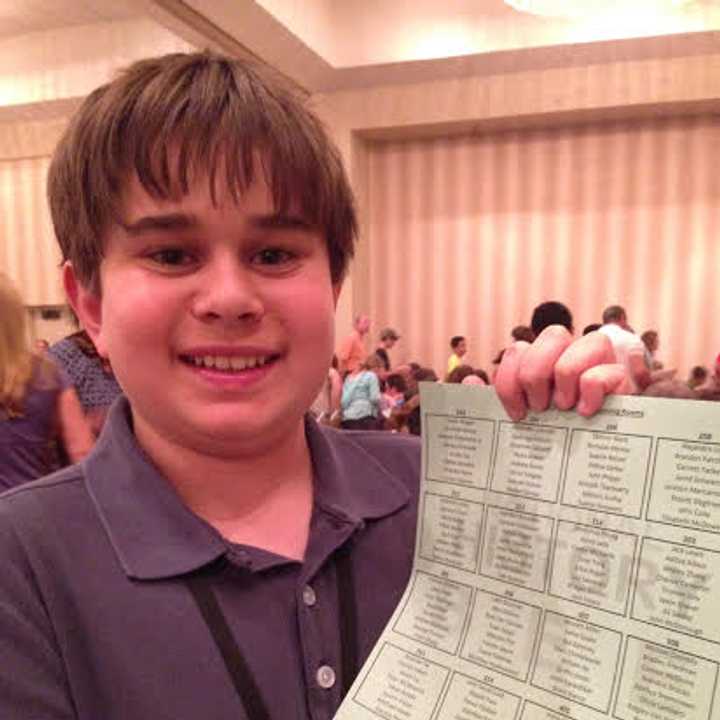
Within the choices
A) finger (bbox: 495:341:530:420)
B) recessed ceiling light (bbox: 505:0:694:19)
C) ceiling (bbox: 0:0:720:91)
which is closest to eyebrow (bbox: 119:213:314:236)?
finger (bbox: 495:341:530:420)

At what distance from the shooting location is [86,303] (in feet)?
2.18

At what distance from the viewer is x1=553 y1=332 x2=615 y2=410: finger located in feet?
1.71

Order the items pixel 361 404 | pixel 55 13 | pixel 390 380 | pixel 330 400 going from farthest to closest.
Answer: pixel 55 13 → pixel 390 380 → pixel 330 400 → pixel 361 404

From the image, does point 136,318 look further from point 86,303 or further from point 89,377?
point 89,377

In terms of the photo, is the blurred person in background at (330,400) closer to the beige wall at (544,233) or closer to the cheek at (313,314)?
the beige wall at (544,233)

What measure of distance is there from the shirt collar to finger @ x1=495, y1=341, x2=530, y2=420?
0.20m

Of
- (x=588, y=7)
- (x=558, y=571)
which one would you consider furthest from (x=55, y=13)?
(x=558, y=571)

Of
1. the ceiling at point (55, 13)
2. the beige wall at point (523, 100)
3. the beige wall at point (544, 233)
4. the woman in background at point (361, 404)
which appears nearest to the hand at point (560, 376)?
the woman in background at point (361, 404)

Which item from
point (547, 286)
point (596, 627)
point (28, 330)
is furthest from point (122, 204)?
point (547, 286)

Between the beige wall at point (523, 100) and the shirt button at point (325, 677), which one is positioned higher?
the beige wall at point (523, 100)

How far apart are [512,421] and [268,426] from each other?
0.71ft

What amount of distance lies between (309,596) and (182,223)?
1.09ft

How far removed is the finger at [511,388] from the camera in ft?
1.80

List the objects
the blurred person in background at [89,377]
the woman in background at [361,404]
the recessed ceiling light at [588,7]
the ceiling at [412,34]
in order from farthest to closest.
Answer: the ceiling at [412,34]
the recessed ceiling light at [588,7]
the woman in background at [361,404]
the blurred person in background at [89,377]
